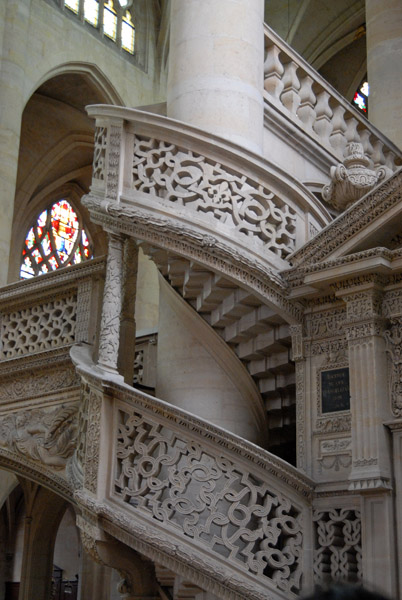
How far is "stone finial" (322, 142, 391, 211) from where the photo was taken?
700cm

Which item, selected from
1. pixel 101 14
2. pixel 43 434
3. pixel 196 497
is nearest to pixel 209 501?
pixel 196 497

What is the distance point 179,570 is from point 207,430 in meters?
0.86

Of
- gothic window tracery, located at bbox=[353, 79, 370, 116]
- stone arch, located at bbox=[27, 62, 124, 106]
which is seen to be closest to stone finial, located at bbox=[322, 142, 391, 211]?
stone arch, located at bbox=[27, 62, 124, 106]

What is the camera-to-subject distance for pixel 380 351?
237 inches

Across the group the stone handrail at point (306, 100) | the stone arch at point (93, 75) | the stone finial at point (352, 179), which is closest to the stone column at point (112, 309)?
the stone finial at point (352, 179)

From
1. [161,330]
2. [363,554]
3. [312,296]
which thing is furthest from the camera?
[161,330]

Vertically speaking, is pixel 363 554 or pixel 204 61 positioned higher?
pixel 204 61

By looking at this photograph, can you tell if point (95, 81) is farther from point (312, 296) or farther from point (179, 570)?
point (179, 570)

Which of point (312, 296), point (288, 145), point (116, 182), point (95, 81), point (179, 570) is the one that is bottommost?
point (179, 570)

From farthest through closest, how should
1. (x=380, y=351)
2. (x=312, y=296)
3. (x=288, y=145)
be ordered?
(x=288, y=145) < (x=312, y=296) < (x=380, y=351)

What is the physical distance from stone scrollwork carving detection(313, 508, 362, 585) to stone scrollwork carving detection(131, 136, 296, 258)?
191 cm

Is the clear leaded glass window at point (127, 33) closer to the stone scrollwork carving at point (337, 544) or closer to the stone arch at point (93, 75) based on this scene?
the stone arch at point (93, 75)

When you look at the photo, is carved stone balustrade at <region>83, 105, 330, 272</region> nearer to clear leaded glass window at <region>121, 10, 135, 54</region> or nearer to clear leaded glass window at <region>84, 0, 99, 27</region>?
clear leaded glass window at <region>84, 0, 99, 27</region>

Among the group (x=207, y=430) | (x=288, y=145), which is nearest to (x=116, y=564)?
(x=207, y=430)
